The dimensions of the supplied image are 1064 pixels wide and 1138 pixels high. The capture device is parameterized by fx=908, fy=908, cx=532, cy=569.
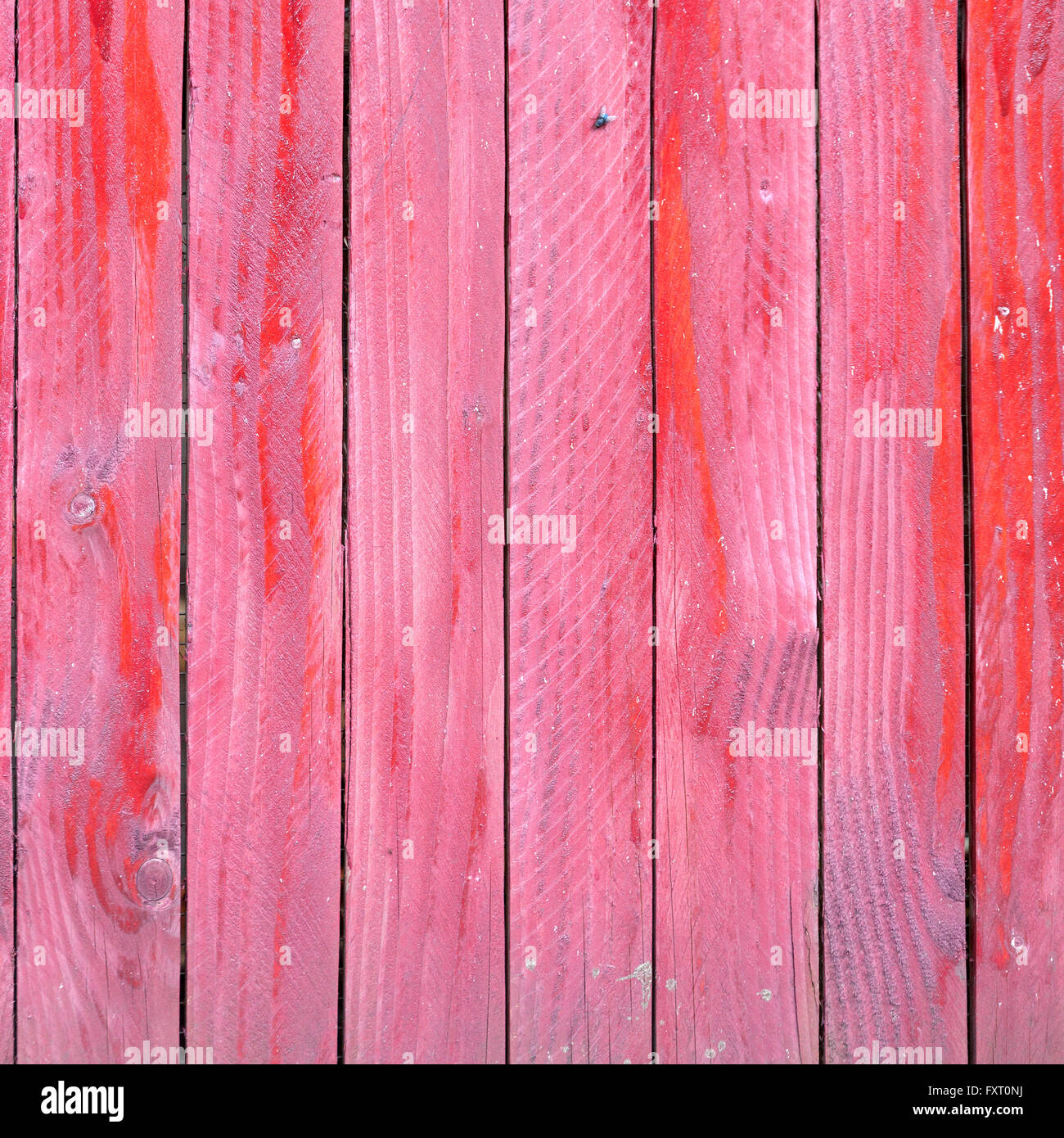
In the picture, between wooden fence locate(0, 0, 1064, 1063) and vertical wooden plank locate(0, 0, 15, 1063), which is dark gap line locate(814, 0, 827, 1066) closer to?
wooden fence locate(0, 0, 1064, 1063)

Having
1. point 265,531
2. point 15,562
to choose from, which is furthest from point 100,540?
point 265,531

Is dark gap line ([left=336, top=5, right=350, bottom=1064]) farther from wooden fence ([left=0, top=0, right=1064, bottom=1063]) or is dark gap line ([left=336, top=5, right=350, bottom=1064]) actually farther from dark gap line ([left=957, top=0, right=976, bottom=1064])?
dark gap line ([left=957, top=0, right=976, bottom=1064])

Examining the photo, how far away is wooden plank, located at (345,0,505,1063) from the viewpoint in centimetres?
118

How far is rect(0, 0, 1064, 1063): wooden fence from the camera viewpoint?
118 cm

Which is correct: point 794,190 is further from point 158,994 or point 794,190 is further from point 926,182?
point 158,994

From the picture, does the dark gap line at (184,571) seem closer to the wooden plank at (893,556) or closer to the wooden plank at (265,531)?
the wooden plank at (265,531)

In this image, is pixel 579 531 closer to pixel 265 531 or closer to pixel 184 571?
pixel 265 531

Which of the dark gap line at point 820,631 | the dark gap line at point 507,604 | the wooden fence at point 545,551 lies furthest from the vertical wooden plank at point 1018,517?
the dark gap line at point 507,604

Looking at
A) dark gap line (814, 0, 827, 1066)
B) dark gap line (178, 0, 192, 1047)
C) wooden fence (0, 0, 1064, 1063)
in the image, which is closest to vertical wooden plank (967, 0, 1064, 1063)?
wooden fence (0, 0, 1064, 1063)

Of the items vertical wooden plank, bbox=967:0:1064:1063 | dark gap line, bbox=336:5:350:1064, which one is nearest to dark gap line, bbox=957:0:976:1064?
vertical wooden plank, bbox=967:0:1064:1063

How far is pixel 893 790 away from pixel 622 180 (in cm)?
87

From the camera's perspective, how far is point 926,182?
1.18 m

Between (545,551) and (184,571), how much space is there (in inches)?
18.6

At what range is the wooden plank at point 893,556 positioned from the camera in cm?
118
